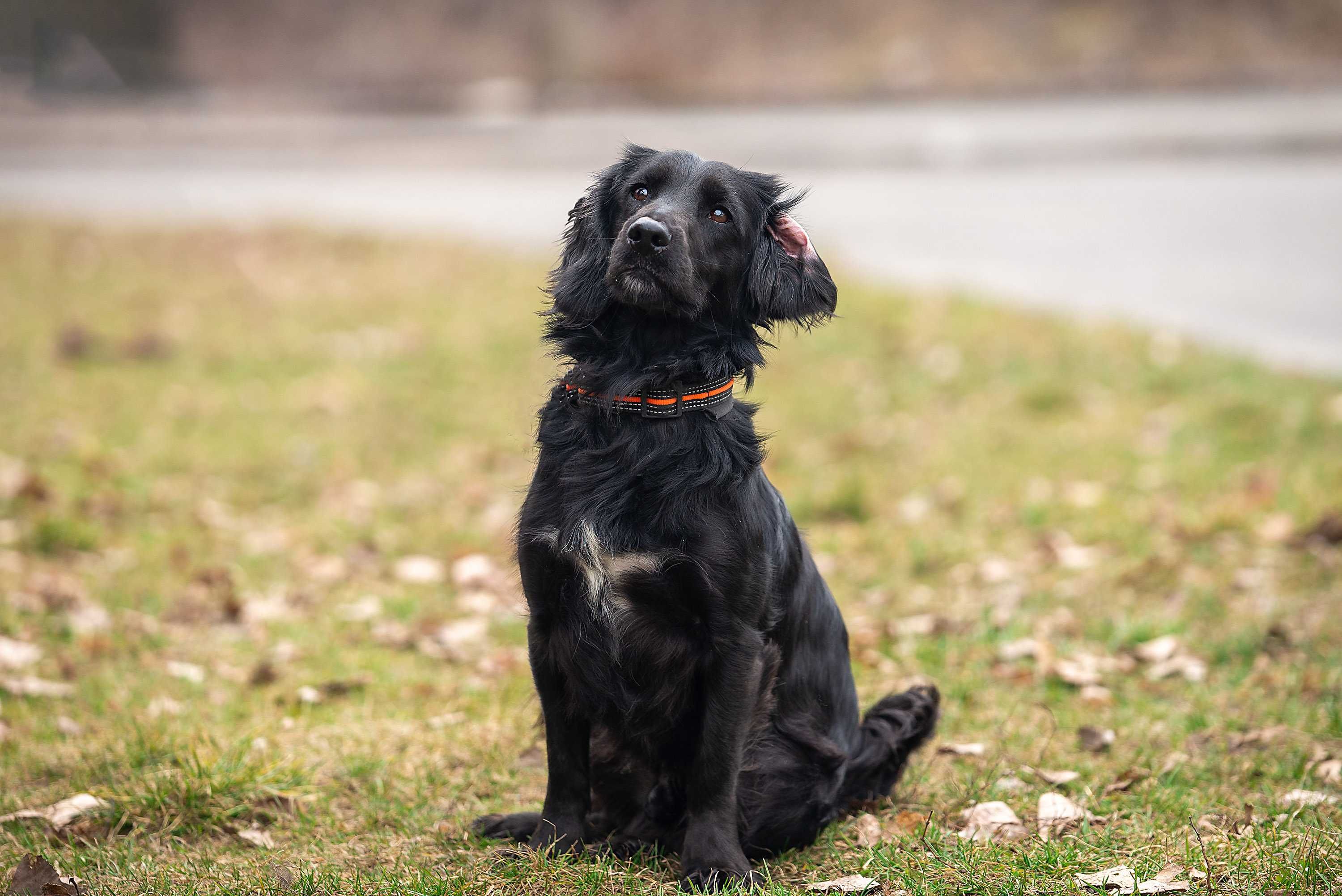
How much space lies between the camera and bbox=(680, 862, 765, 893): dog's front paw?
101 inches

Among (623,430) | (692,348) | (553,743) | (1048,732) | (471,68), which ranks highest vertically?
(471,68)

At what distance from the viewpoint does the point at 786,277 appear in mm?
2701

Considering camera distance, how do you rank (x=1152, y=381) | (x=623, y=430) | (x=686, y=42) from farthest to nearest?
(x=686, y=42), (x=1152, y=381), (x=623, y=430)

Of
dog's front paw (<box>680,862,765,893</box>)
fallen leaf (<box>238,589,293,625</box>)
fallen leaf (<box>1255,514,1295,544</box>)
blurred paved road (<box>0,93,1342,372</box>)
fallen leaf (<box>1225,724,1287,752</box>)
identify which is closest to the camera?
dog's front paw (<box>680,862,765,893</box>)

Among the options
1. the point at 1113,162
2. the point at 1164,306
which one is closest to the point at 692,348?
the point at 1164,306

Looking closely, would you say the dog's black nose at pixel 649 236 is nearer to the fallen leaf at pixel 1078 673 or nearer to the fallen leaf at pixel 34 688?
the fallen leaf at pixel 1078 673

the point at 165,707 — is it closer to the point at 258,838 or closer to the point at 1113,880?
the point at 258,838

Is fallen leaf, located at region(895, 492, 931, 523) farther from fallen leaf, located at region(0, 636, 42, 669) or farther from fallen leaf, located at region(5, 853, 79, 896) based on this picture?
fallen leaf, located at region(5, 853, 79, 896)

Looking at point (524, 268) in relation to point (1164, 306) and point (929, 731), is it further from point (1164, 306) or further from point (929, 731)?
point (929, 731)

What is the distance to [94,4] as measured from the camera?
75.3 feet

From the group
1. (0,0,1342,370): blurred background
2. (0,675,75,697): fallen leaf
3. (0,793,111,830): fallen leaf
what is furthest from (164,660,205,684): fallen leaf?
(0,0,1342,370): blurred background

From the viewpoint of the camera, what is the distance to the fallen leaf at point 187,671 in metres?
3.98

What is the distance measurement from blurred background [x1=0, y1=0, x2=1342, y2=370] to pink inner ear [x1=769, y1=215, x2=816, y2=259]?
5460 mm

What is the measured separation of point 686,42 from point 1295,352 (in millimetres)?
16148
